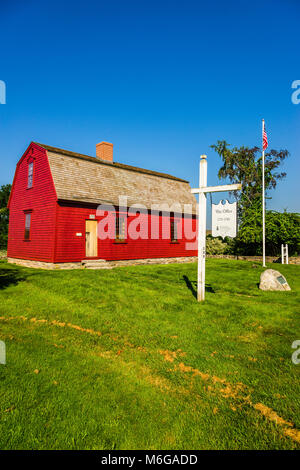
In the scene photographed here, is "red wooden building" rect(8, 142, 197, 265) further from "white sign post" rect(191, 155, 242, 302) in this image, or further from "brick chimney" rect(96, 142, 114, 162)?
"white sign post" rect(191, 155, 242, 302)

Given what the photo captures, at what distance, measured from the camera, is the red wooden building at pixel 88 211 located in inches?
668

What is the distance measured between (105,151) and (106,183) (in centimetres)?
433

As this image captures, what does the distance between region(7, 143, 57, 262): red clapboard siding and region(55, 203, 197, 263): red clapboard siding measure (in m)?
0.52

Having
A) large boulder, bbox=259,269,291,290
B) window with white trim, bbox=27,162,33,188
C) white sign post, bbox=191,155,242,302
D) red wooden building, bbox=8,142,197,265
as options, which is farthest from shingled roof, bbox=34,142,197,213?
large boulder, bbox=259,269,291,290

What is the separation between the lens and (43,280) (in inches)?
483

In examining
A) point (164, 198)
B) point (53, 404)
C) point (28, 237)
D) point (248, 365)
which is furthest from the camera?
point (164, 198)

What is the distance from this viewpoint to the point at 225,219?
25250mm

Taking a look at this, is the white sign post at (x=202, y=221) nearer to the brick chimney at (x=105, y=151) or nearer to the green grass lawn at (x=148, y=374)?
the green grass lawn at (x=148, y=374)

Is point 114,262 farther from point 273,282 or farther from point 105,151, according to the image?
point 273,282

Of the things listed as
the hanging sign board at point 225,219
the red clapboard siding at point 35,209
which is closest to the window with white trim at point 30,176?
the red clapboard siding at point 35,209

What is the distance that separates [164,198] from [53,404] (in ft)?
66.3

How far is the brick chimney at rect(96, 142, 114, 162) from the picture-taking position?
74.8 feet

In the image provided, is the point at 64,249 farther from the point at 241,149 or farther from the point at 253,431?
the point at 241,149

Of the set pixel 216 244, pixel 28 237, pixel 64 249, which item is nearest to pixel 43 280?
pixel 64 249
